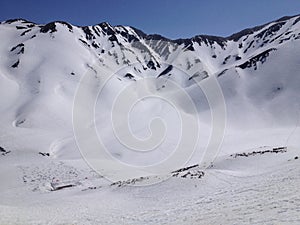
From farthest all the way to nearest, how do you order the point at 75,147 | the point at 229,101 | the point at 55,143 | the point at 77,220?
the point at 229,101 → the point at 55,143 → the point at 75,147 → the point at 77,220

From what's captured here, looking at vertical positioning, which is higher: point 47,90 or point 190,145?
point 47,90

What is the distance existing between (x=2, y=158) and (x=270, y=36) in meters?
179

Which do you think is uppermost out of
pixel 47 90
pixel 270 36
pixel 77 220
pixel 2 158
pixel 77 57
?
pixel 270 36

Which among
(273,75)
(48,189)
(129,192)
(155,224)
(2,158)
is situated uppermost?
(273,75)

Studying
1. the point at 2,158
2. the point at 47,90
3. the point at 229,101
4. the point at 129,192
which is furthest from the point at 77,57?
the point at 129,192

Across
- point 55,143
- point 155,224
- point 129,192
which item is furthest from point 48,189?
point 55,143

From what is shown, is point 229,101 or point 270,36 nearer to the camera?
point 229,101

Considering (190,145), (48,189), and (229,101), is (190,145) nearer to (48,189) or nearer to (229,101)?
(48,189)

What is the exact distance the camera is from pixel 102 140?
205 ft

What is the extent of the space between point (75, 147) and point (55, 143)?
6729 millimetres

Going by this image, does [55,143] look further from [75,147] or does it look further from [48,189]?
[48,189]

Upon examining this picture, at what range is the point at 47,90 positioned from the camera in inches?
3856

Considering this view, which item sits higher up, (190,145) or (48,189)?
(190,145)

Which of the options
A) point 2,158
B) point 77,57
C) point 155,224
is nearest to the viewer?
point 155,224
